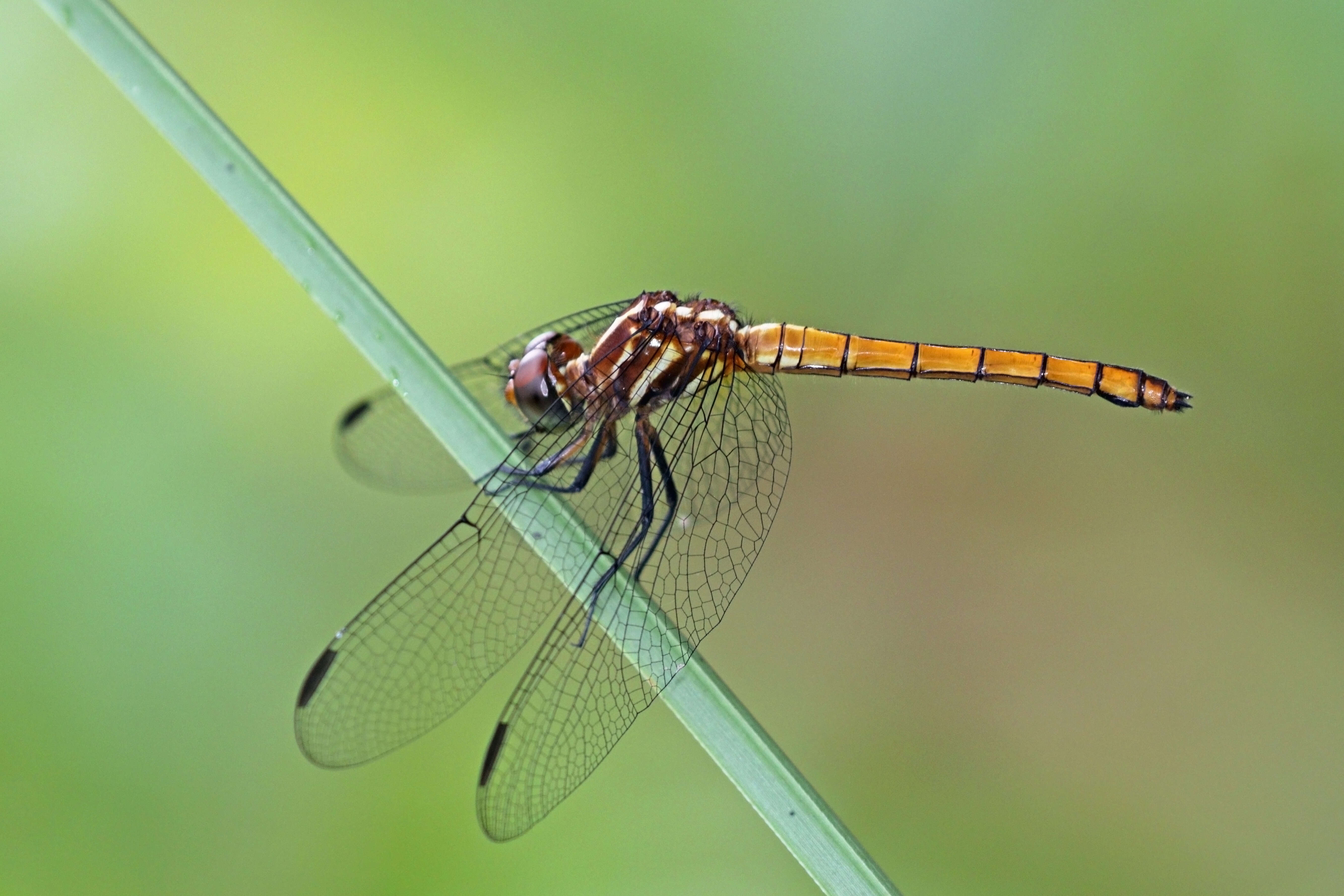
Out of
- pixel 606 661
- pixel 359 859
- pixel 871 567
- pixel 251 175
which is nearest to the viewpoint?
pixel 251 175

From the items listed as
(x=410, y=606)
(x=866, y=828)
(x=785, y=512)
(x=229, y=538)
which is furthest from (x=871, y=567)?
(x=229, y=538)

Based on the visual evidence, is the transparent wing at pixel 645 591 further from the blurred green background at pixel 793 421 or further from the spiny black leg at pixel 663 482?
the blurred green background at pixel 793 421

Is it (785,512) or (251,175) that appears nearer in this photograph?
(251,175)

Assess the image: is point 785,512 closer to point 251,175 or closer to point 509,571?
point 509,571

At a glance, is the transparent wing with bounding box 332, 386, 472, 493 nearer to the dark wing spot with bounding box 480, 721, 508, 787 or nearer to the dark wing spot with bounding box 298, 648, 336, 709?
the dark wing spot with bounding box 298, 648, 336, 709

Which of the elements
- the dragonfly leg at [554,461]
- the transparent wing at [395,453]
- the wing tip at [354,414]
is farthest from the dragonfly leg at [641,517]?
the wing tip at [354,414]

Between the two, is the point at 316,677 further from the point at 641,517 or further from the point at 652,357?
the point at 652,357
